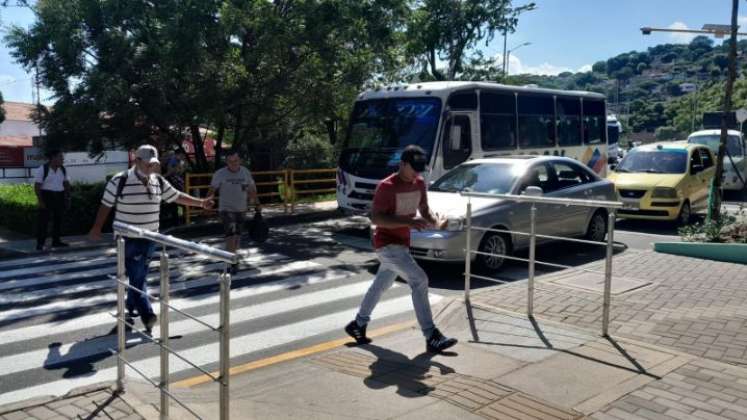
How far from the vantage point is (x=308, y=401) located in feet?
15.8

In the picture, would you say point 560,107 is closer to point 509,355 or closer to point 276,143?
point 276,143

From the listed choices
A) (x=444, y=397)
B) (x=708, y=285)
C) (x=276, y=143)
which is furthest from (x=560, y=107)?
(x=444, y=397)

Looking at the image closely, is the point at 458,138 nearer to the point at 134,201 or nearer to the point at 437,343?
the point at 134,201

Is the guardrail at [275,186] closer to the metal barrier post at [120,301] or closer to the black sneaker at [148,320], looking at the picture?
the black sneaker at [148,320]

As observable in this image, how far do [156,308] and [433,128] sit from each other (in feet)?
22.7

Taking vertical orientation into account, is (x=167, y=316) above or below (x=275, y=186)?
below

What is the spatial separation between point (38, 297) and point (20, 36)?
817 centimetres

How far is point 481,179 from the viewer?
10766mm

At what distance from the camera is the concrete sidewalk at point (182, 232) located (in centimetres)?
1238

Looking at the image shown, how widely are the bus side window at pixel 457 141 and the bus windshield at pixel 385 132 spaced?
1.27 ft

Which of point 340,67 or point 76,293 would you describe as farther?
point 340,67

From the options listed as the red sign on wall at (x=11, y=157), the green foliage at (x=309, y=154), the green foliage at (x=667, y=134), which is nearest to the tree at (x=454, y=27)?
the green foliage at (x=309, y=154)

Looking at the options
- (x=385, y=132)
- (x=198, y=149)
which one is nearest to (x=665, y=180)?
(x=385, y=132)

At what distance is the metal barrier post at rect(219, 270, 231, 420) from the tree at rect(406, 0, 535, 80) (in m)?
23.5
